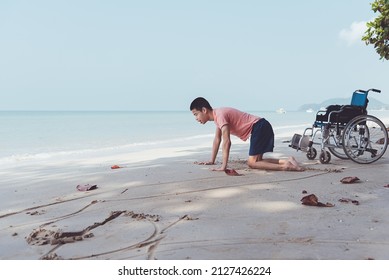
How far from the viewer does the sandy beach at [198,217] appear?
6.90 ft

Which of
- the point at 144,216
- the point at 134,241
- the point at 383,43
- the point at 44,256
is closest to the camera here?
the point at 44,256

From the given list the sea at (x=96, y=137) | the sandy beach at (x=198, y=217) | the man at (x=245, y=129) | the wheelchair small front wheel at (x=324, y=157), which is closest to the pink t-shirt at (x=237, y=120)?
the man at (x=245, y=129)

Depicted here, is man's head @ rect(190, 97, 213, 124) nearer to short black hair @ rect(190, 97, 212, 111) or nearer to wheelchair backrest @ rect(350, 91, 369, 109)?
short black hair @ rect(190, 97, 212, 111)

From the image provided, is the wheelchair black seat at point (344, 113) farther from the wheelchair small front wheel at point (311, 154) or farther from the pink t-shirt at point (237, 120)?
the pink t-shirt at point (237, 120)

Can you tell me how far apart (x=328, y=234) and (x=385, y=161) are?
11.2ft

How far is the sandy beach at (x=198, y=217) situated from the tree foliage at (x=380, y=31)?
6615 mm

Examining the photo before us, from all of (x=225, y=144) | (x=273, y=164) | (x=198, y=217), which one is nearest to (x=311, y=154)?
Result: (x=273, y=164)

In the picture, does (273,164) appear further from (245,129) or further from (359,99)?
(359,99)

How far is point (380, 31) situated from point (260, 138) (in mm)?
6982

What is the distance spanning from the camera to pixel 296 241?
7.19 ft

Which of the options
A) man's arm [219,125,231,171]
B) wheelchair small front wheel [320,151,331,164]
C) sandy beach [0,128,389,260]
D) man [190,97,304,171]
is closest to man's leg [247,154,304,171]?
man [190,97,304,171]

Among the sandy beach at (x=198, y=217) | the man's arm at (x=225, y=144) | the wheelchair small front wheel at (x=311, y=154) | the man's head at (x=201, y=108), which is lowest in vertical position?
the sandy beach at (x=198, y=217)

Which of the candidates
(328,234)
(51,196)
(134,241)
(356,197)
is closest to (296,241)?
(328,234)
